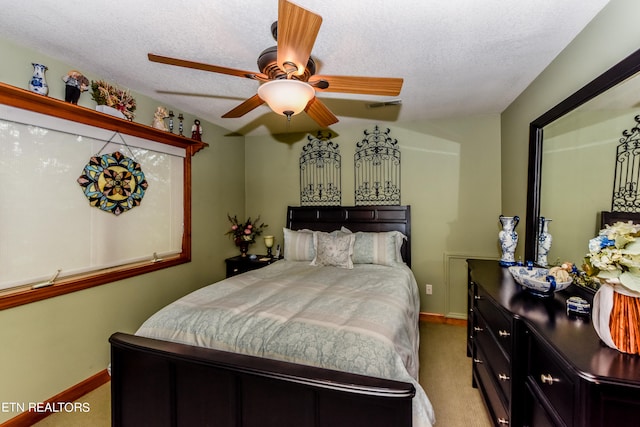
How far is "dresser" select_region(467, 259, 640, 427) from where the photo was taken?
2.77ft

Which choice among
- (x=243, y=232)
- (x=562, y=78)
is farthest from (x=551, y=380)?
(x=243, y=232)

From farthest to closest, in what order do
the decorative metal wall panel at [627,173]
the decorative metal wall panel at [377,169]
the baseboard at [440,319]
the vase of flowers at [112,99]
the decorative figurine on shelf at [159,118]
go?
the decorative metal wall panel at [377,169] < the baseboard at [440,319] < the decorative figurine on shelf at [159,118] < the vase of flowers at [112,99] < the decorative metal wall panel at [627,173]

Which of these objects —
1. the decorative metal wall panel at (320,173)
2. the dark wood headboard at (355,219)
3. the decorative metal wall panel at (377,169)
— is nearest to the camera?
the dark wood headboard at (355,219)

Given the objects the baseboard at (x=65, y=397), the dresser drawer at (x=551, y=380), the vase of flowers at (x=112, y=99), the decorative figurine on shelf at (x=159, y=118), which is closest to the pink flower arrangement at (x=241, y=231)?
the decorative figurine on shelf at (x=159, y=118)

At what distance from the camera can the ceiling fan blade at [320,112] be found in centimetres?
185

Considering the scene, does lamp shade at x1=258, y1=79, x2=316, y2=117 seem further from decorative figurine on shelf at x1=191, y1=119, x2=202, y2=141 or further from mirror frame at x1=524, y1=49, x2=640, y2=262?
decorative figurine on shelf at x1=191, y1=119, x2=202, y2=141

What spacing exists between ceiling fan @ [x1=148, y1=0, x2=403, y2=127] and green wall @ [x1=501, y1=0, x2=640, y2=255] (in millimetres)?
1046

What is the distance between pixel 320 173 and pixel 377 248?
4.56 feet

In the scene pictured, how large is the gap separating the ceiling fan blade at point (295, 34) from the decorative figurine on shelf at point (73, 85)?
1717 mm

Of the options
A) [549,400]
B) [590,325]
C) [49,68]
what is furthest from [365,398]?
[49,68]

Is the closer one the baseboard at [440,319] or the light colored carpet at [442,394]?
the light colored carpet at [442,394]

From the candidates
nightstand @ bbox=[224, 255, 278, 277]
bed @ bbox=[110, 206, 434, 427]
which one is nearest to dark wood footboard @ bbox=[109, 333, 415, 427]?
bed @ bbox=[110, 206, 434, 427]

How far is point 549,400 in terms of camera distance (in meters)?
1.10

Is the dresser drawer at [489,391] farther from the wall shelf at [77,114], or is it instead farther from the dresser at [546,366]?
the wall shelf at [77,114]
